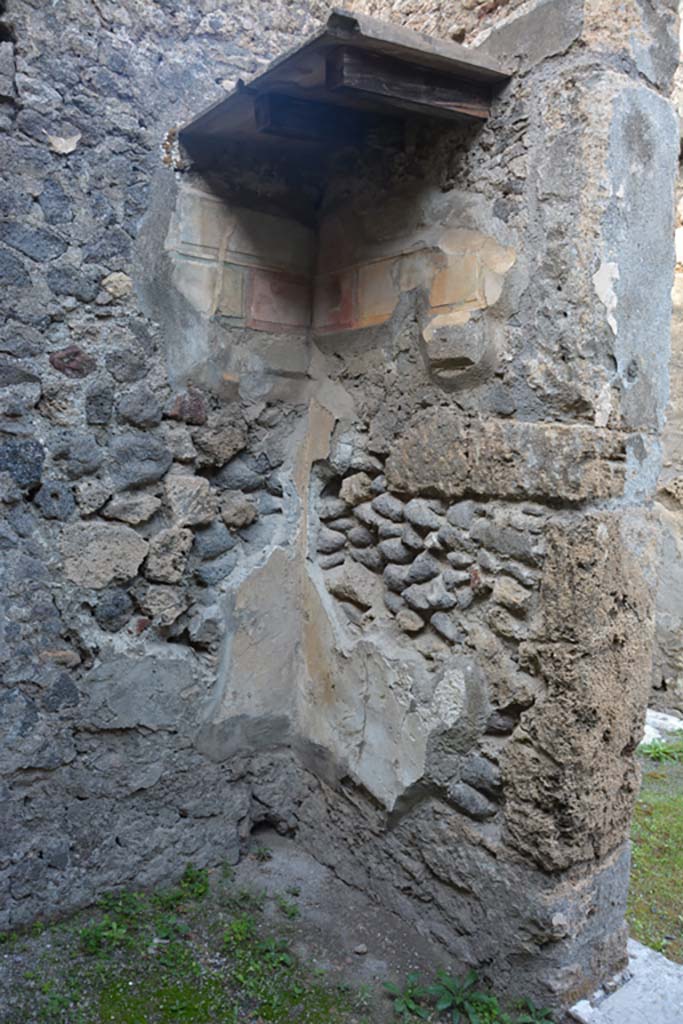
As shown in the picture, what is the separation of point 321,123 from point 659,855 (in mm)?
2883

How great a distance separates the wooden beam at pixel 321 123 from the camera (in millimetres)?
2254

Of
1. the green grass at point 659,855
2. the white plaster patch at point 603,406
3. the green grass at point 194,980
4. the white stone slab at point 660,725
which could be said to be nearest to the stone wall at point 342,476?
the white plaster patch at point 603,406

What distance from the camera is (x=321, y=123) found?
95.7 inches

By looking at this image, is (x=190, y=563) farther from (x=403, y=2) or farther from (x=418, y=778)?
(x=403, y=2)

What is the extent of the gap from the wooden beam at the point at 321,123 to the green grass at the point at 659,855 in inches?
104

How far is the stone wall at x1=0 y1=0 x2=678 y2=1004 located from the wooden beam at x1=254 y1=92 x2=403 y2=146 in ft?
0.29

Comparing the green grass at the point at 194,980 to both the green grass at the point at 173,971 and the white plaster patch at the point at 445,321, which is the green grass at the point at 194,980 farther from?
the white plaster patch at the point at 445,321

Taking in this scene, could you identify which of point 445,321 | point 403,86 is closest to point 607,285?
point 445,321

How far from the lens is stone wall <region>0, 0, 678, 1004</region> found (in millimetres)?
2037

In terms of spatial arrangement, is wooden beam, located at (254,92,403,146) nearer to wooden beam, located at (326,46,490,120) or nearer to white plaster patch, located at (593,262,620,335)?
wooden beam, located at (326,46,490,120)

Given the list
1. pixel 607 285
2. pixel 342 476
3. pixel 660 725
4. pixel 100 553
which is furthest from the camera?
pixel 660 725

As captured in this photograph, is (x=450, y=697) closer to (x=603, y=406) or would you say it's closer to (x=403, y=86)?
(x=603, y=406)

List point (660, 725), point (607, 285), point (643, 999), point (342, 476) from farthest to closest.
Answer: point (660, 725) < point (342, 476) < point (643, 999) < point (607, 285)

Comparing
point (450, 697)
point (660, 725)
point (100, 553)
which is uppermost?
point (100, 553)
